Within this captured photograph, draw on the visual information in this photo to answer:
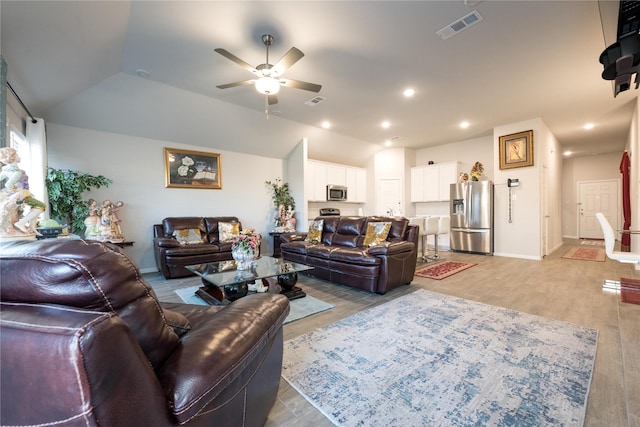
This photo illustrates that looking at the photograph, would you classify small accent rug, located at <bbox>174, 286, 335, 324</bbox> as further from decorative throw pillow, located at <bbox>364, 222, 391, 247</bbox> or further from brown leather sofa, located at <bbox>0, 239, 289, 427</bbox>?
brown leather sofa, located at <bbox>0, 239, 289, 427</bbox>

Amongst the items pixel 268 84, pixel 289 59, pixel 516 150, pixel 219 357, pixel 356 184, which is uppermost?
pixel 289 59

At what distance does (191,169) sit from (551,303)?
599 centimetres

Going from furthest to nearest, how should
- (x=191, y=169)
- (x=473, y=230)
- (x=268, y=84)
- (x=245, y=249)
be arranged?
(x=473, y=230), (x=191, y=169), (x=245, y=249), (x=268, y=84)

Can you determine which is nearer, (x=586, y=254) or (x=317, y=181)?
(x=586, y=254)

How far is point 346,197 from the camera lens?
25.0 feet

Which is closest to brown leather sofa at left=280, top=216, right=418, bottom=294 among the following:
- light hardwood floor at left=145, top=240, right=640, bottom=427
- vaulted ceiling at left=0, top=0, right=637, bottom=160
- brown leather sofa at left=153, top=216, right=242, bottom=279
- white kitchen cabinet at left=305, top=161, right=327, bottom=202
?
light hardwood floor at left=145, top=240, right=640, bottom=427

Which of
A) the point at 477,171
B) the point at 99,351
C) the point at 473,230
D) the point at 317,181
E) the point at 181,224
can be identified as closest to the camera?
the point at 99,351

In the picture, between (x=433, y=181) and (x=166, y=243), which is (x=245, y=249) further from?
(x=433, y=181)

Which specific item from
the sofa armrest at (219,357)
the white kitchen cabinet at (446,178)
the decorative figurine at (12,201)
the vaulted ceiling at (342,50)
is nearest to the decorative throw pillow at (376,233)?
the vaulted ceiling at (342,50)

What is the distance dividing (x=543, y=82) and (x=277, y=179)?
207 inches

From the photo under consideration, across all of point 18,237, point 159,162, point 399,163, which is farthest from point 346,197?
point 18,237

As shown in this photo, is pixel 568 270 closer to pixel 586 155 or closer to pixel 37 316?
pixel 37 316

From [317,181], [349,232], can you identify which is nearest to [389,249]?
[349,232]

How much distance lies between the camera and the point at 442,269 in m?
4.57
